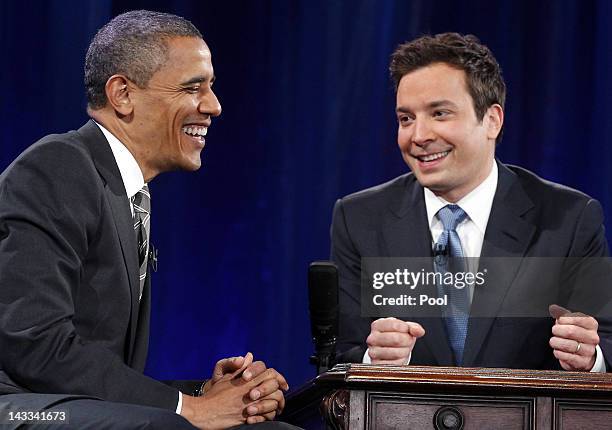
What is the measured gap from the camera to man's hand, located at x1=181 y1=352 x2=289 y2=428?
206 centimetres

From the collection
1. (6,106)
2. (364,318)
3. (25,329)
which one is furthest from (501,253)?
(6,106)

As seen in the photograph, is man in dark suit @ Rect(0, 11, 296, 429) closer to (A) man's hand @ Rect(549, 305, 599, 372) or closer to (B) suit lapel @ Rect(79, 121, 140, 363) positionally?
(B) suit lapel @ Rect(79, 121, 140, 363)

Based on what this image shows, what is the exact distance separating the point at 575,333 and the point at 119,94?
1.20 metres

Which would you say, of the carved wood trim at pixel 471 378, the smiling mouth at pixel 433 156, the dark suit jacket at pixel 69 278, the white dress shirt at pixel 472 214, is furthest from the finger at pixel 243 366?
the smiling mouth at pixel 433 156

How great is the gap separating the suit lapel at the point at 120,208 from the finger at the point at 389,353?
55 cm

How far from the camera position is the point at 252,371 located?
2.20 m

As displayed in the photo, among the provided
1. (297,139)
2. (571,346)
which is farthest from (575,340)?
(297,139)

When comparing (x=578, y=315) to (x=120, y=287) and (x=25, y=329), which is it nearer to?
(x=120, y=287)

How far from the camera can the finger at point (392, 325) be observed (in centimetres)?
230

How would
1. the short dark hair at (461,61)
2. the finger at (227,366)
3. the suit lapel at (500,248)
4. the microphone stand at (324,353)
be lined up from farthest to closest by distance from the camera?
the short dark hair at (461,61) < the suit lapel at (500,248) < the microphone stand at (324,353) < the finger at (227,366)

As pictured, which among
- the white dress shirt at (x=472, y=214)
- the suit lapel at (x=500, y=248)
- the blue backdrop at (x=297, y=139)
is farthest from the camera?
the blue backdrop at (x=297, y=139)

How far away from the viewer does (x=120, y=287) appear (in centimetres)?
211

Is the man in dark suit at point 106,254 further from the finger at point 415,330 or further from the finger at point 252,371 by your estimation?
the finger at point 415,330

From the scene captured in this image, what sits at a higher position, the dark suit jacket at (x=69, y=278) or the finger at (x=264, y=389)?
the dark suit jacket at (x=69, y=278)
